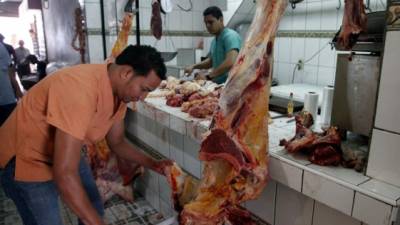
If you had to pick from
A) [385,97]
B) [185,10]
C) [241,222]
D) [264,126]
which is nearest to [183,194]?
[241,222]

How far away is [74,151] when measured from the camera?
4.18 feet

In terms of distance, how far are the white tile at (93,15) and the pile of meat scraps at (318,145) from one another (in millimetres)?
3281

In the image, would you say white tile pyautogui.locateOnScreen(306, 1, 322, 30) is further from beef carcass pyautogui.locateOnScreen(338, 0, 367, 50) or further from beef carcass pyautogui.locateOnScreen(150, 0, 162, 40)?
beef carcass pyautogui.locateOnScreen(338, 0, 367, 50)

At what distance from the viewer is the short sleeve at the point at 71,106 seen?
1.25m

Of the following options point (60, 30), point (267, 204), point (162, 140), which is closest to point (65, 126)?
point (267, 204)

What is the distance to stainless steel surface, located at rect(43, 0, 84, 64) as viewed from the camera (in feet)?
17.3

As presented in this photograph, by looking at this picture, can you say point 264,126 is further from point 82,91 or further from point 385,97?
point 82,91

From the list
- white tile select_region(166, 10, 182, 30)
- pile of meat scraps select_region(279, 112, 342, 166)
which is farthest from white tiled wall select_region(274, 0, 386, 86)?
pile of meat scraps select_region(279, 112, 342, 166)

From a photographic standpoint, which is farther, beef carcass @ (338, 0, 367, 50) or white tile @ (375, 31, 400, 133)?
→ beef carcass @ (338, 0, 367, 50)

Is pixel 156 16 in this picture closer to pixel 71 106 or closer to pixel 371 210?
pixel 71 106

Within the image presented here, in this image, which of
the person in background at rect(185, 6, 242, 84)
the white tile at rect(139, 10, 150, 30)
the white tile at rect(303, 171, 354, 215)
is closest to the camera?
the white tile at rect(303, 171, 354, 215)

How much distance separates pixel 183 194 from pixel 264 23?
0.89 metres

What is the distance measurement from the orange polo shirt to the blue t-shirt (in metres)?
1.82

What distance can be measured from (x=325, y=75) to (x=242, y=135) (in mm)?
A: 2871
